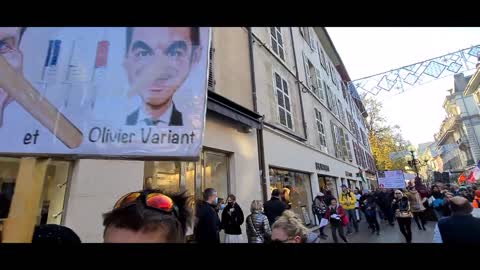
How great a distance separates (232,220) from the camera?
188 inches

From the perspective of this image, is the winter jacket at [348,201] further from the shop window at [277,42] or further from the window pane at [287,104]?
the shop window at [277,42]

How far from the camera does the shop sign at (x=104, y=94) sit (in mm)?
1570

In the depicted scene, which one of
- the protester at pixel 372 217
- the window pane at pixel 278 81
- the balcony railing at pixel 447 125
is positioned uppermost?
the balcony railing at pixel 447 125

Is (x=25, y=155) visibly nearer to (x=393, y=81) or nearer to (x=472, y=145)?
(x=393, y=81)

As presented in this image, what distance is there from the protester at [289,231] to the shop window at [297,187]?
569cm

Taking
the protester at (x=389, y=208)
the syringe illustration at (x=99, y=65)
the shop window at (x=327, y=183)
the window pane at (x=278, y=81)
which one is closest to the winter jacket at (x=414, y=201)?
the protester at (x=389, y=208)

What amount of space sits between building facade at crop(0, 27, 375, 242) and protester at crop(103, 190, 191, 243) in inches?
26.8

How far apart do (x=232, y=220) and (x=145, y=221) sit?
3817mm

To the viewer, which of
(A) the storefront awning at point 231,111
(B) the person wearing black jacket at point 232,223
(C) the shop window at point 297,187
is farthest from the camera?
(C) the shop window at point 297,187

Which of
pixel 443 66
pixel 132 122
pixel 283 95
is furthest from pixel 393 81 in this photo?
pixel 132 122

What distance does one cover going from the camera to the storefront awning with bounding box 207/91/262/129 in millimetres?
5641

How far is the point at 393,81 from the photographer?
12.5m
